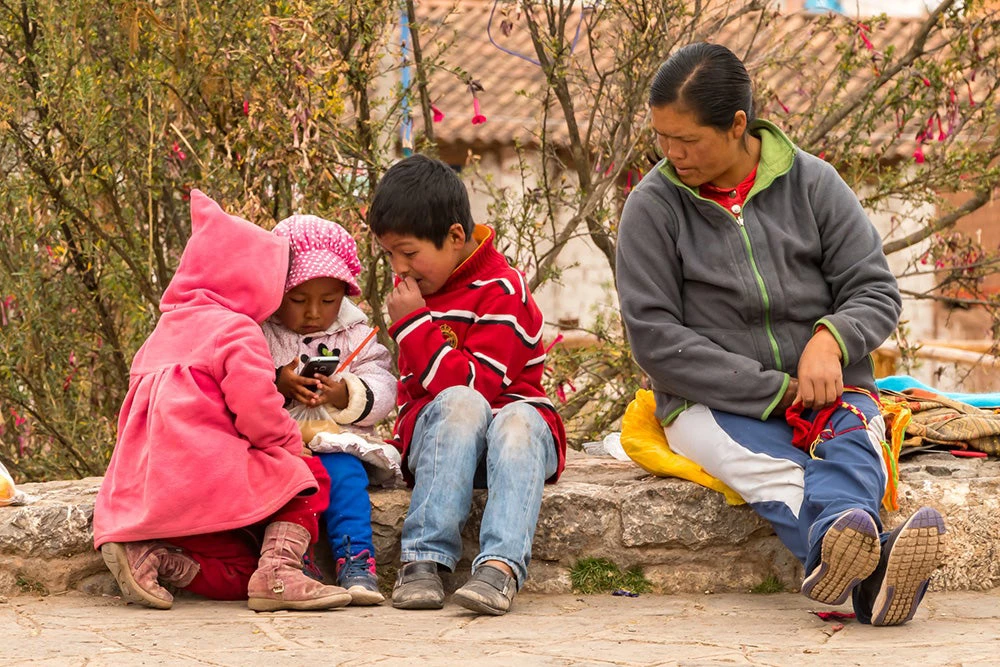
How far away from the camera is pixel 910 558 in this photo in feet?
9.77

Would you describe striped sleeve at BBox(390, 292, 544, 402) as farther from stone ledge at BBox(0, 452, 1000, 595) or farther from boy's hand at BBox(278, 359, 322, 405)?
stone ledge at BBox(0, 452, 1000, 595)

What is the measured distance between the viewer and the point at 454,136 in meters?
14.4

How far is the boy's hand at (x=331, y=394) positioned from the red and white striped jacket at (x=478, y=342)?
0.18m

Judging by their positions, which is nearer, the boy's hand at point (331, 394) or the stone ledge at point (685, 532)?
the boy's hand at point (331, 394)

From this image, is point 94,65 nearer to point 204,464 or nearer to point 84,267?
point 84,267

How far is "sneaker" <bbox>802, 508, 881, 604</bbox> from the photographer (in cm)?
301

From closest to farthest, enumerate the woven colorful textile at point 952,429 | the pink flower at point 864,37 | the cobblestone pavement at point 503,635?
the cobblestone pavement at point 503,635
the woven colorful textile at point 952,429
the pink flower at point 864,37

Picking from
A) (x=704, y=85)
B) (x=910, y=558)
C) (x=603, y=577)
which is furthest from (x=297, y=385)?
(x=910, y=558)

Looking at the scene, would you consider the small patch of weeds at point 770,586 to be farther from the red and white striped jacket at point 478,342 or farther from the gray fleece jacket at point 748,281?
the red and white striped jacket at point 478,342

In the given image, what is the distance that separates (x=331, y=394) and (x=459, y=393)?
0.38 metres

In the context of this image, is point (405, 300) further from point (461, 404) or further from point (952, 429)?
point (952, 429)

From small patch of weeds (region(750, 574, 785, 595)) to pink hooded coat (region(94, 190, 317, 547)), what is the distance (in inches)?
52.4

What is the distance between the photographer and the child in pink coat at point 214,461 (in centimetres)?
329

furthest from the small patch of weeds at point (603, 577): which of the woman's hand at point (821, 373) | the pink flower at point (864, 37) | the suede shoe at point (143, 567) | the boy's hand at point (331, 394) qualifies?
the pink flower at point (864, 37)
